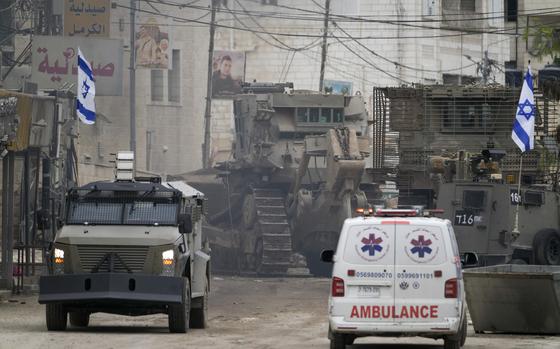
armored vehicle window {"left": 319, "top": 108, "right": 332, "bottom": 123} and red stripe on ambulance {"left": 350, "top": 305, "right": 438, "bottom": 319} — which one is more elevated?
armored vehicle window {"left": 319, "top": 108, "right": 332, "bottom": 123}

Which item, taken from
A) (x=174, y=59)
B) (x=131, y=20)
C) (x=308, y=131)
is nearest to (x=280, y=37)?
(x=174, y=59)

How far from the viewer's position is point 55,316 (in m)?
21.4

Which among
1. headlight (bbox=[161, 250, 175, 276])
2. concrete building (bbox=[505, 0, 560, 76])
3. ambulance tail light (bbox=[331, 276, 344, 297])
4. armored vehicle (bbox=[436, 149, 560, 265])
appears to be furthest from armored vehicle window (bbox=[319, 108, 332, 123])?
concrete building (bbox=[505, 0, 560, 76])

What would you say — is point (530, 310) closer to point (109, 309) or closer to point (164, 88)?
point (109, 309)

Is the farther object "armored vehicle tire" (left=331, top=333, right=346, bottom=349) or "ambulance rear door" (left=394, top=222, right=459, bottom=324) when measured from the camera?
"armored vehicle tire" (left=331, top=333, right=346, bottom=349)

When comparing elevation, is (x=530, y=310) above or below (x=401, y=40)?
below

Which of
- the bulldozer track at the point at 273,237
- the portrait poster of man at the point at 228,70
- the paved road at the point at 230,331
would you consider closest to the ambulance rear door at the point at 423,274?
the paved road at the point at 230,331

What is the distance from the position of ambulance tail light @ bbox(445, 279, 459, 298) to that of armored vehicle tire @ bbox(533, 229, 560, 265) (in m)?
13.9

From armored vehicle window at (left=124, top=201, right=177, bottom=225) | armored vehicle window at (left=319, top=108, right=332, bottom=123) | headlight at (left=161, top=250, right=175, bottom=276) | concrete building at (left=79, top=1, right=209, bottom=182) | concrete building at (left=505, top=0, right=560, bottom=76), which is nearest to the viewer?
headlight at (left=161, top=250, right=175, bottom=276)

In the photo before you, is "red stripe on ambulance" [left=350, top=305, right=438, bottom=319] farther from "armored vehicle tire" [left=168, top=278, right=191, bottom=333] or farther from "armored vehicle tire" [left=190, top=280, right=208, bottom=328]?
"armored vehicle tire" [left=190, top=280, right=208, bottom=328]

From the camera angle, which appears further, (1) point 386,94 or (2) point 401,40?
(2) point 401,40

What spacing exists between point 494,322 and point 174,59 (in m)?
53.3

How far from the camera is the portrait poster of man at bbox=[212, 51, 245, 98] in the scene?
73250mm

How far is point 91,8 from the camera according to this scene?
172ft
